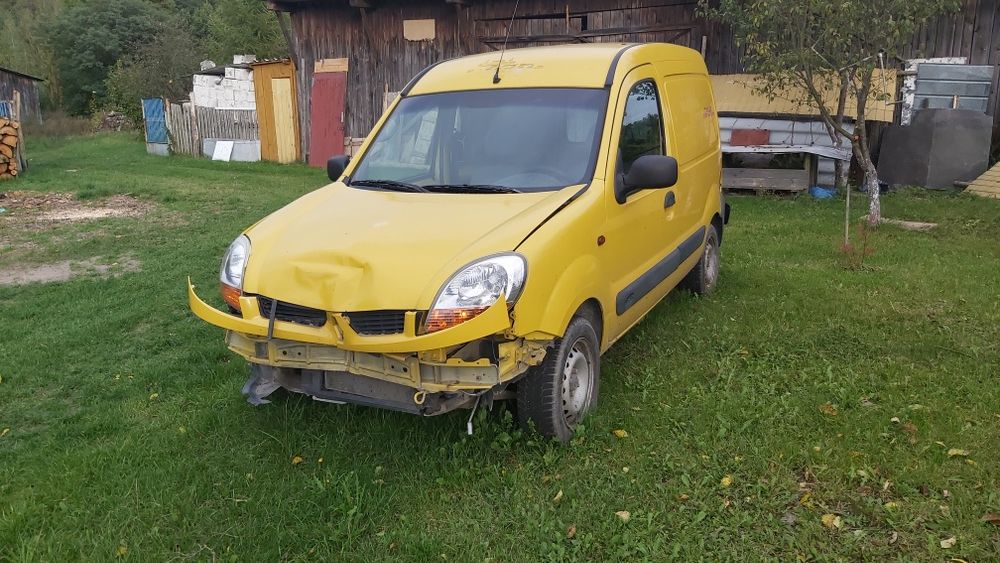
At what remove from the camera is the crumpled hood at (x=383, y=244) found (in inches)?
126

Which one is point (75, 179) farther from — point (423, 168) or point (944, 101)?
point (944, 101)

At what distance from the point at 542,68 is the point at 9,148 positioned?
1519 cm

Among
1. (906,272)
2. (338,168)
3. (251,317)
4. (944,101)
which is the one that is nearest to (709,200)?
(906,272)

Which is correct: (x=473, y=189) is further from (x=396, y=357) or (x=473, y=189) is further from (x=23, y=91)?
(x=23, y=91)

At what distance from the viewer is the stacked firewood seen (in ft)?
50.0

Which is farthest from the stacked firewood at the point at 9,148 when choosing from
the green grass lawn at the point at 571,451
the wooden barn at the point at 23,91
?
the wooden barn at the point at 23,91

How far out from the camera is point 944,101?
12.3 m

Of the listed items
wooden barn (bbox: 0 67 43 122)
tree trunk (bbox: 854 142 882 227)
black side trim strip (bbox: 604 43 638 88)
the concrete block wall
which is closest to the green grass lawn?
black side trim strip (bbox: 604 43 638 88)

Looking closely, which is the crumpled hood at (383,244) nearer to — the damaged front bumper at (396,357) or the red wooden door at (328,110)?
the damaged front bumper at (396,357)

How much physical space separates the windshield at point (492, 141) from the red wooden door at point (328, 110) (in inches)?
516

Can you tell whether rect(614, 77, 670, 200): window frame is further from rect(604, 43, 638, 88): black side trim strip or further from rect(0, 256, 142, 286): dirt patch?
rect(0, 256, 142, 286): dirt patch

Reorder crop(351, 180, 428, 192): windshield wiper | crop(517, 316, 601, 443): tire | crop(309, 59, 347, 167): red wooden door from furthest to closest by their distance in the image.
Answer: crop(309, 59, 347, 167): red wooden door, crop(351, 180, 428, 192): windshield wiper, crop(517, 316, 601, 443): tire

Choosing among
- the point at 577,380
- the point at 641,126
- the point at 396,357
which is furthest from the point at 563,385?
the point at 641,126

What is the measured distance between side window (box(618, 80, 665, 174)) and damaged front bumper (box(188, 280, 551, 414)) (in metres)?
1.52
